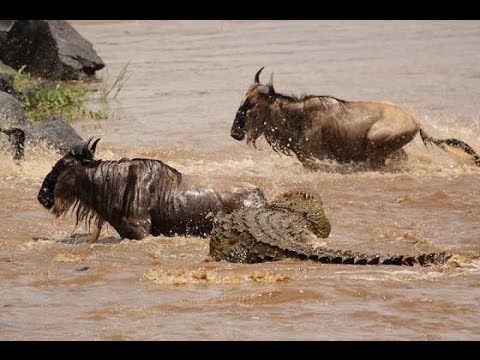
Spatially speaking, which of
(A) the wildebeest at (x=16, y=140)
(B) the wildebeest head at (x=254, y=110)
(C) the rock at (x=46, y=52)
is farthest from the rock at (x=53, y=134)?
(C) the rock at (x=46, y=52)

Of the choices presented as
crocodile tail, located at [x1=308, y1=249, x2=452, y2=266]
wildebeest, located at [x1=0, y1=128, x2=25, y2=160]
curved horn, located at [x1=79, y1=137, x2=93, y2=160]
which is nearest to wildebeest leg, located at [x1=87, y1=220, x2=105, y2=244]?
curved horn, located at [x1=79, y1=137, x2=93, y2=160]

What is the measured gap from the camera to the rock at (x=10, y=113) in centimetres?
1589

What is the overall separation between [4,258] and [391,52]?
1541cm

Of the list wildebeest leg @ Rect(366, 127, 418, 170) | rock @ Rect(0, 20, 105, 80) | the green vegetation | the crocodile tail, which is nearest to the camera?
the crocodile tail

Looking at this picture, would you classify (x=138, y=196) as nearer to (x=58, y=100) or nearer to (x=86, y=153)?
(x=86, y=153)

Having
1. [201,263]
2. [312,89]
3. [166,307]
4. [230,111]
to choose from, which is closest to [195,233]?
[201,263]

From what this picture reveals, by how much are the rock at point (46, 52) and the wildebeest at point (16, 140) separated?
6.91 m

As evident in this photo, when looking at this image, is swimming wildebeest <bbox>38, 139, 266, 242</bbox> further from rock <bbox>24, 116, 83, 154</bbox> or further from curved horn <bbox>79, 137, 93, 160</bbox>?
rock <bbox>24, 116, 83, 154</bbox>

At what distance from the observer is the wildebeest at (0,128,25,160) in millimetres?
14703

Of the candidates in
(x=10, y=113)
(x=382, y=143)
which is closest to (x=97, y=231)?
(x=382, y=143)

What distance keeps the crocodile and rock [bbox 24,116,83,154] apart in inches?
228

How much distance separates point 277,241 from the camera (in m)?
9.41

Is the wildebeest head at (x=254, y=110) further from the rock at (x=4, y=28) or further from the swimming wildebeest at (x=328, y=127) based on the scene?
the rock at (x=4, y=28)

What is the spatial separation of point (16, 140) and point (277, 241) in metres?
6.31
